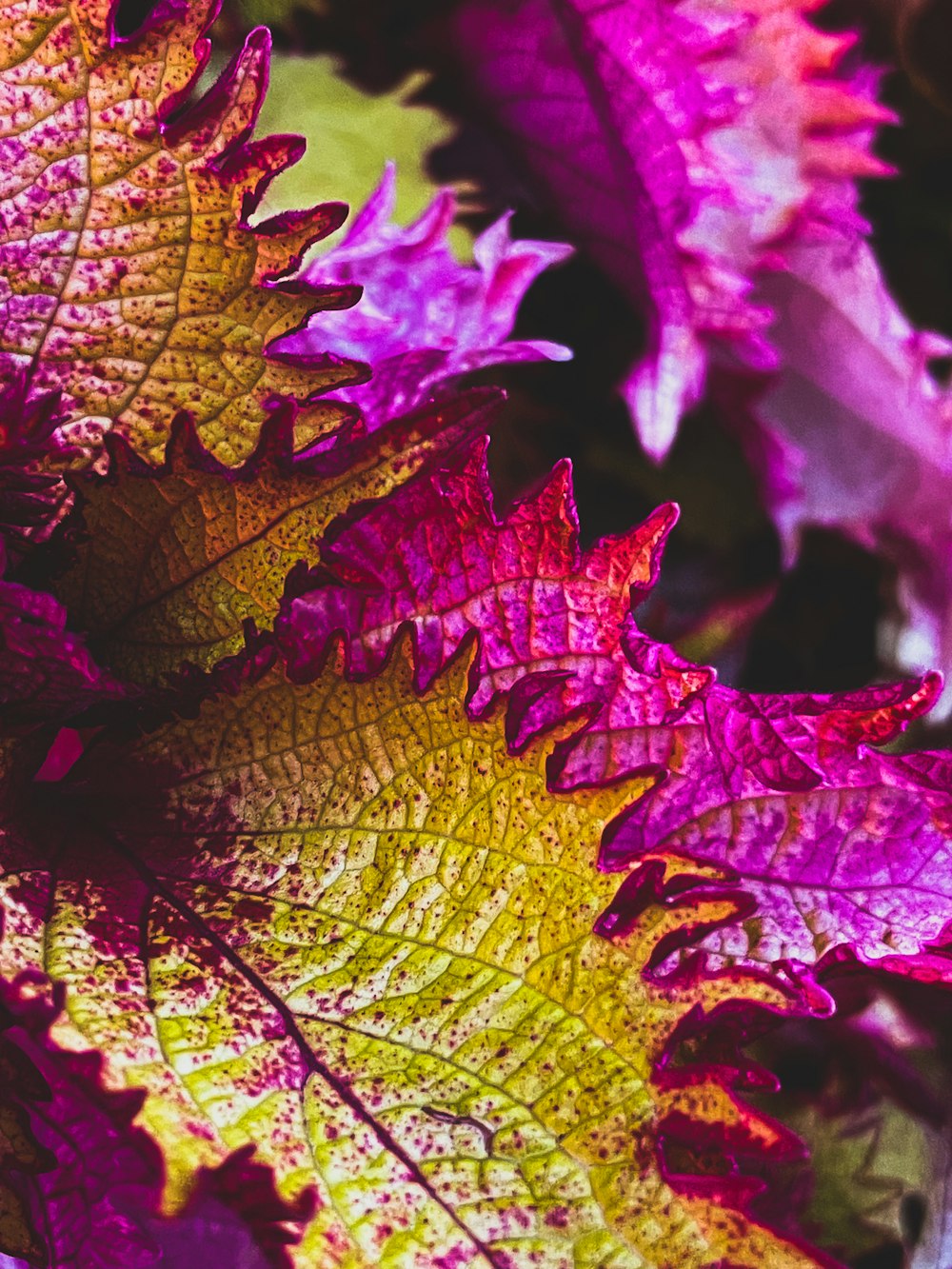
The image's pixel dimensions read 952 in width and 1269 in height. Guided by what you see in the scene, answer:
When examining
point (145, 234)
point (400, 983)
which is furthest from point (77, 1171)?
point (145, 234)

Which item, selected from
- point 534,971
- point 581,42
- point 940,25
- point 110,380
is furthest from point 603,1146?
point 940,25

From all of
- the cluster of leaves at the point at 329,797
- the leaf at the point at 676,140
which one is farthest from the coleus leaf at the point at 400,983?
the leaf at the point at 676,140

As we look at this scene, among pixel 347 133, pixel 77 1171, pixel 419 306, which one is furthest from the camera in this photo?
pixel 347 133

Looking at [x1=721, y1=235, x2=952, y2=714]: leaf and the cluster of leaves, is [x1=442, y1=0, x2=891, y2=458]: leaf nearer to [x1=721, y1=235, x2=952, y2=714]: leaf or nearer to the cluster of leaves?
[x1=721, y1=235, x2=952, y2=714]: leaf

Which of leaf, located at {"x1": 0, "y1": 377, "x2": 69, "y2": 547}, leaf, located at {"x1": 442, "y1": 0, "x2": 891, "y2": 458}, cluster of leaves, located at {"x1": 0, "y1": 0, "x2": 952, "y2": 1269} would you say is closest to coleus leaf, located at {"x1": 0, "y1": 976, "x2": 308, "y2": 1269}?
cluster of leaves, located at {"x1": 0, "y1": 0, "x2": 952, "y2": 1269}

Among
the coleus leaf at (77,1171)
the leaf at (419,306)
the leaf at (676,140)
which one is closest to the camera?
the coleus leaf at (77,1171)

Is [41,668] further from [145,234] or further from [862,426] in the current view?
[862,426]

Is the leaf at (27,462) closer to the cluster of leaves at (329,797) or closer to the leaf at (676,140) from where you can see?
the cluster of leaves at (329,797)
